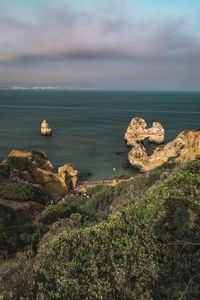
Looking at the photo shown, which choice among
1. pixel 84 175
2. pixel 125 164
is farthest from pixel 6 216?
pixel 125 164

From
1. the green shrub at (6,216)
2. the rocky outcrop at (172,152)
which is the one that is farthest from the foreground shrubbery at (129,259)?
the rocky outcrop at (172,152)

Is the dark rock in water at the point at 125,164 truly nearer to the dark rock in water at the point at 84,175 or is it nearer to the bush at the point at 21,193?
the dark rock in water at the point at 84,175

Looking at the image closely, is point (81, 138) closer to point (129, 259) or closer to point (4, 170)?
point (4, 170)

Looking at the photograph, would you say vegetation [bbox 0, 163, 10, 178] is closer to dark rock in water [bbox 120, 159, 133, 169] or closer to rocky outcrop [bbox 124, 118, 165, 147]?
dark rock in water [bbox 120, 159, 133, 169]

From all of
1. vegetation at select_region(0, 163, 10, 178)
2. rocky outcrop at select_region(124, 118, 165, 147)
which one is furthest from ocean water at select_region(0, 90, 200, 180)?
vegetation at select_region(0, 163, 10, 178)

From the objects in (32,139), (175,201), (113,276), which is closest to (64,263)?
(113,276)

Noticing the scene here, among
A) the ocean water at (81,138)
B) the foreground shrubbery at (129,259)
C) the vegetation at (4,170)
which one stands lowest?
the ocean water at (81,138)

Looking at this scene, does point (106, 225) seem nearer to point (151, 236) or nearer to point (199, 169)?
point (151, 236)
